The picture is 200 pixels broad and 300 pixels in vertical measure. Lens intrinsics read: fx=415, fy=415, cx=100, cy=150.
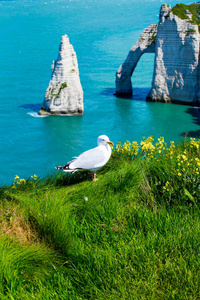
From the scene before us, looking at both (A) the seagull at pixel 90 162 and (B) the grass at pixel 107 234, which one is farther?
(A) the seagull at pixel 90 162

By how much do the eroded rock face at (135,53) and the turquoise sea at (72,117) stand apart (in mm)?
2838

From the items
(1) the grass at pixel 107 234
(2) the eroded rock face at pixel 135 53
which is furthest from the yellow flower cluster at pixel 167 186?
(2) the eroded rock face at pixel 135 53

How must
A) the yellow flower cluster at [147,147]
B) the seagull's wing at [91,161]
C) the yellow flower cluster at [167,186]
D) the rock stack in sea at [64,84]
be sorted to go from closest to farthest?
A: the yellow flower cluster at [167,186] → the seagull's wing at [91,161] → the yellow flower cluster at [147,147] → the rock stack in sea at [64,84]

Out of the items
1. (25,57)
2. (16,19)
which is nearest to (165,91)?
(25,57)

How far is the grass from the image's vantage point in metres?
6.43

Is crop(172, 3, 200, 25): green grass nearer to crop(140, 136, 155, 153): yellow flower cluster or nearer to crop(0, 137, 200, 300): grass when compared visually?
crop(140, 136, 155, 153): yellow flower cluster

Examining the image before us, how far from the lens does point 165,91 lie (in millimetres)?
52000

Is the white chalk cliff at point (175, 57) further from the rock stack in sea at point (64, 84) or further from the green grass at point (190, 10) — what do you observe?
the rock stack in sea at point (64, 84)

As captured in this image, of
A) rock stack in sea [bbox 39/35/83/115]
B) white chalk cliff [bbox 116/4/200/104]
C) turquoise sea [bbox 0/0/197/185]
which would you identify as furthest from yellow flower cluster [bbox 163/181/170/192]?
white chalk cliff [bbox 116/4/200/104]

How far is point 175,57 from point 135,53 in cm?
585

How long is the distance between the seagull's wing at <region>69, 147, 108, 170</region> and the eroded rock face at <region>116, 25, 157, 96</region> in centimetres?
4539

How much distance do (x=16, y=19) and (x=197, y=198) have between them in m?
121

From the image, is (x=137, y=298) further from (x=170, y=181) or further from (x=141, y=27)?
(x=141, y=27)

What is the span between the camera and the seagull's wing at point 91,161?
380 inches
